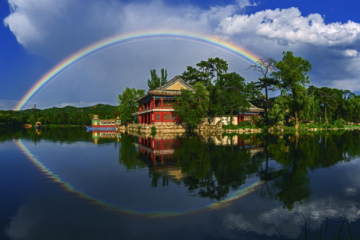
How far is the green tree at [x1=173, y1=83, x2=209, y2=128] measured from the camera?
48.1 metres

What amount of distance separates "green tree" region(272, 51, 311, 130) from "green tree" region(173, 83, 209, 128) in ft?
56.4

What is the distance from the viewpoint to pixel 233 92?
50031 mm

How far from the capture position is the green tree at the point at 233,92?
49781 millimetres

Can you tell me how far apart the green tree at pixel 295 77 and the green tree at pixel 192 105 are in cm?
1719

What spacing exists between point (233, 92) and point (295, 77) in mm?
13455

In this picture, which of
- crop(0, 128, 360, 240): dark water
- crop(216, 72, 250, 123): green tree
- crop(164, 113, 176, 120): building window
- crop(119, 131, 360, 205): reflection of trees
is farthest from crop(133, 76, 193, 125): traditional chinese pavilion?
crop(0, 128, 360, 240): dark water

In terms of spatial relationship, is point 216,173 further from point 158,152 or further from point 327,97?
point 327,97

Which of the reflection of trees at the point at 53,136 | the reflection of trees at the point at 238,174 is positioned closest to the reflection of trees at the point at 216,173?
the reflection of trees at the point at 238,174


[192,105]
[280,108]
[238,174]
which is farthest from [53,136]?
[280,108]

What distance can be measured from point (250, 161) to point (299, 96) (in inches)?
1662

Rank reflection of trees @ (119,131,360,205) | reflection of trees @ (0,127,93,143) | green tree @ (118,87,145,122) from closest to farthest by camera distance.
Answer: reflection of trees @ (119,131,360,205) → reflection of trees @ (0,127,93,143) → green tree @ (118,87,145,122)

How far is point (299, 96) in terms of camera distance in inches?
2021

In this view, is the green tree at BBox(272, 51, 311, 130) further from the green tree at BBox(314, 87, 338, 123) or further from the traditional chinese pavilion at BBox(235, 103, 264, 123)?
the green tree at BBox(314, 87, 338, 123)

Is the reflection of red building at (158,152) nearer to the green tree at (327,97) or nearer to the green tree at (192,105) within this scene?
the green tree at (192,105)
